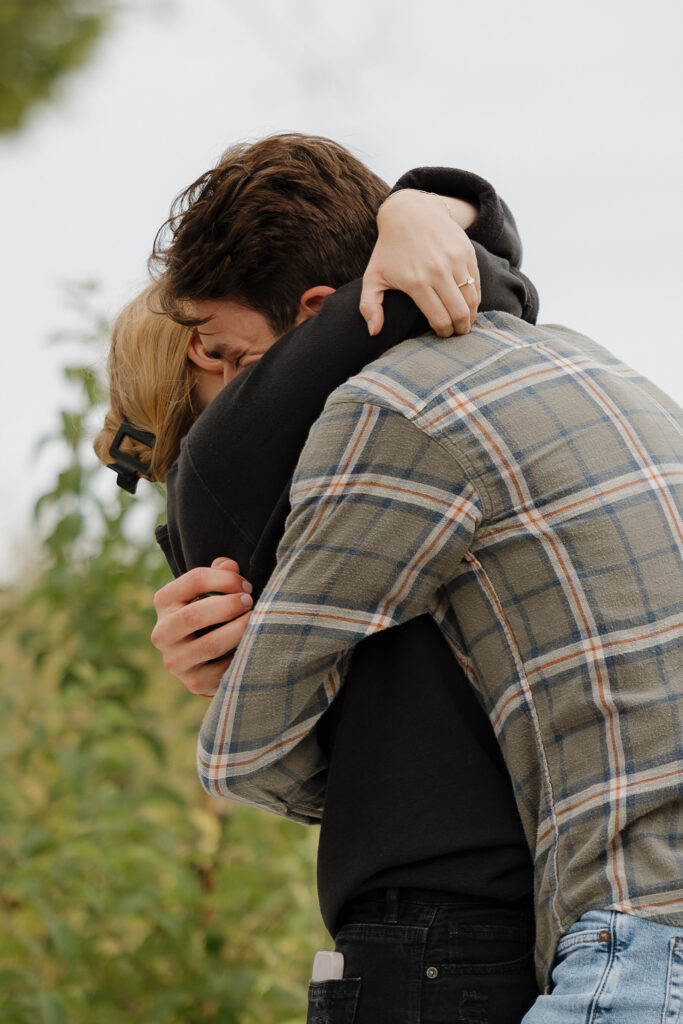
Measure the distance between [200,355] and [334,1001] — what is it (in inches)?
25.2

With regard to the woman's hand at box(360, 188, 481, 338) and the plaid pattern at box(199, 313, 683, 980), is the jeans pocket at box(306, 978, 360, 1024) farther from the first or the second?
the woman's hand at box(360, 188, 481, 338)

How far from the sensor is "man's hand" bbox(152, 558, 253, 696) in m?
0.93

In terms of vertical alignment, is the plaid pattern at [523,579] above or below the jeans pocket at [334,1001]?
above

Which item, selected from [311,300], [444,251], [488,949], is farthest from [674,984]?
[311,300]

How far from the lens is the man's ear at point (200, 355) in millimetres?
1109

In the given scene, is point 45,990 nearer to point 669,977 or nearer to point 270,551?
point 270,551

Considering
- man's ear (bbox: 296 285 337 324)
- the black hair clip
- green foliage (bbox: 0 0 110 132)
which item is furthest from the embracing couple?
green foliage (bbox: 0 0 110 132)

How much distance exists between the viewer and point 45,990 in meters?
1.81

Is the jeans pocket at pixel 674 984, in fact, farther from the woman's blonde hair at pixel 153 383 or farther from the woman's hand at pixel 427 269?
the woman's blonde hair at pixel 153 383

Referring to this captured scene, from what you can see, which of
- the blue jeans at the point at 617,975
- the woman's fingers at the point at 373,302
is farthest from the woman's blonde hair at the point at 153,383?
the blue jeans at the point at 617,975

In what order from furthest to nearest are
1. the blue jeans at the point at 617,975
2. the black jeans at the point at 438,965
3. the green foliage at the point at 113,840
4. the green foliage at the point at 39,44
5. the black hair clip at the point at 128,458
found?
the green foliage at the point at 39,44 → the green foliage at the point at 113,840 → the black hair clip at the point at 128,458 → the black jeans at the point at 438,965 → the blue jeans at the point at 617,975

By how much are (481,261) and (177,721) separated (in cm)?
153

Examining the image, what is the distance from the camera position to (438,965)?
31.9 inches

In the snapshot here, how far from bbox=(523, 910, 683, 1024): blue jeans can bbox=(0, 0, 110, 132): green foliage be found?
2.25 metres
